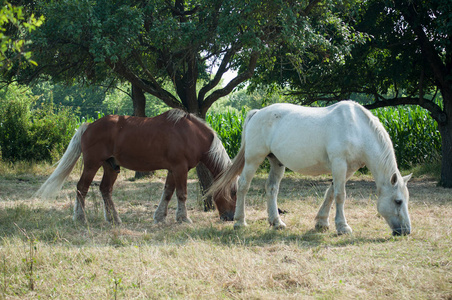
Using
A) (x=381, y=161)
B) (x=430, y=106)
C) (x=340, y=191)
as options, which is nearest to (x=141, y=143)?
(x=340, y=191)

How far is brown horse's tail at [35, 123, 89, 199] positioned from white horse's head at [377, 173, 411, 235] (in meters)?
4.87

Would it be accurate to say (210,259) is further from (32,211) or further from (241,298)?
(32,211)

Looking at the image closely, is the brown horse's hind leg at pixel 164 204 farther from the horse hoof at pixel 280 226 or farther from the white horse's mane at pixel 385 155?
the white horse's mane at pixel 385 155

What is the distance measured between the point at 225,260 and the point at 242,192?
7.99 ft

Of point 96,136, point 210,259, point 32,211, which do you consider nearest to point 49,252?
point 210,259

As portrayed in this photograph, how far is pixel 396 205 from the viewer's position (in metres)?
5.70

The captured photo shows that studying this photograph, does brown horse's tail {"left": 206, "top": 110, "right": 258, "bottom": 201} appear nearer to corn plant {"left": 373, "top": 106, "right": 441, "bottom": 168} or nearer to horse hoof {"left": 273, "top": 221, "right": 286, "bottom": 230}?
horse hoof {"left": 273, "top": 221, "right": 286, "bottom": 230}

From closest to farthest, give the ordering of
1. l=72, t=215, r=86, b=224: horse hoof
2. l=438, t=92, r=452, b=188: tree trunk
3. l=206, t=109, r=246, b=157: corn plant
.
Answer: l=72, t=215, r=86, b=224: horse hoof, l=438, t=92, r=452, b=188: tree trunk, l=206, t=109, r=246, b=157: corn plant

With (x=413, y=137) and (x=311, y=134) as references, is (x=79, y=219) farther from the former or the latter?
(x=413, y=137)

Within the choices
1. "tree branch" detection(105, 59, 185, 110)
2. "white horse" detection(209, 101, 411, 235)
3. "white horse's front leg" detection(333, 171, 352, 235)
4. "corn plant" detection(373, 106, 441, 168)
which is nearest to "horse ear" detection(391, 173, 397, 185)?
"white horse" detection(209, 101, 411, 235)

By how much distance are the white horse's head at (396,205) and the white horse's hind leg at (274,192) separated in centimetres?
152

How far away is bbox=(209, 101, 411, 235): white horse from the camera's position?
577cm

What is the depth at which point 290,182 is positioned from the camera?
1361 cm

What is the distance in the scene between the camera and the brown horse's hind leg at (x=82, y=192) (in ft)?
22.8
